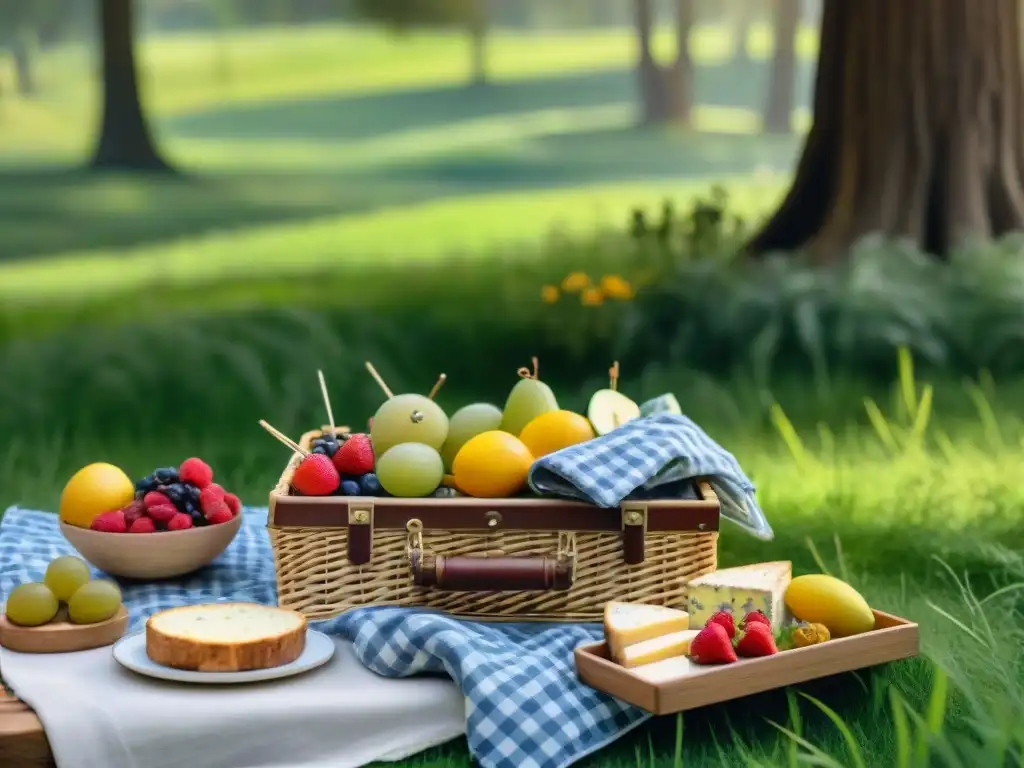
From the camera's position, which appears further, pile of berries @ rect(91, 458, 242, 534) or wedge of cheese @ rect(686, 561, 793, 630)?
pile of berries @ rect(91, 458, 242, 534)

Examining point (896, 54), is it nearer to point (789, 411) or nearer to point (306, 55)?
Result: point (789, 411)

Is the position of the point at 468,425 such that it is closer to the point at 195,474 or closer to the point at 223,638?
the point at 195,474

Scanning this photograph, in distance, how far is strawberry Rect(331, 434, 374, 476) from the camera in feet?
10.8

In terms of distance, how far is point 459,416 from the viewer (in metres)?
3.49

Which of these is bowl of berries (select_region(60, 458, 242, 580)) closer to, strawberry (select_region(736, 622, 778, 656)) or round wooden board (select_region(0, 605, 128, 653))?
round wooden board (select_region(0, 605, 128, 653))

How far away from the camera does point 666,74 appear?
22.4 feet

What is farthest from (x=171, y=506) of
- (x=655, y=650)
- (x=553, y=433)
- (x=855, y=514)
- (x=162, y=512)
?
(x=855, y=514)

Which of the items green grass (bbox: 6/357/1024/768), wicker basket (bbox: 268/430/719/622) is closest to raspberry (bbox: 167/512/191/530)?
wicker basket (bbox: 268/430/719/622)

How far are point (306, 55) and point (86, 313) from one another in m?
1.51

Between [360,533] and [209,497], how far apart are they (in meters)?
0.51

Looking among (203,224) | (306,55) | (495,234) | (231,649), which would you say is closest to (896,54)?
(495,234)

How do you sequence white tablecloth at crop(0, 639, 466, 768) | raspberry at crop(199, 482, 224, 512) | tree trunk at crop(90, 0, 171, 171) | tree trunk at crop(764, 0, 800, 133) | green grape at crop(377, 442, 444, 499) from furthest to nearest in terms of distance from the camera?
1. tree trunk at crop(764, 0, 800, 133)
2. tree trunk at crop(90, 0, 171, 171)
3. raspberry at crop(199, 482, 224, 512)
4. green grape at crop(377, 442, 444, 499)
5. white tablecloth at crop(0, 639, 466, 768)

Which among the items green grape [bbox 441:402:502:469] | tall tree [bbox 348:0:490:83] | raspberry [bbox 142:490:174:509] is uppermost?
tall tree [bbox 348:0:490:83]

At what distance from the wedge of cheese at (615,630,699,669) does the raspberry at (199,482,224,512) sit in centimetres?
113
